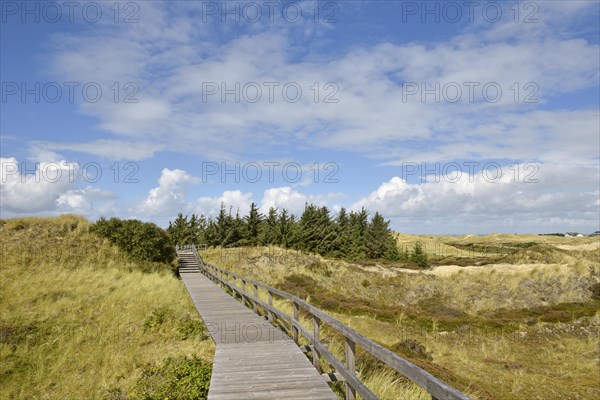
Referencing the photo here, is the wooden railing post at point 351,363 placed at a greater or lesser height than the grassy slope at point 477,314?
greater

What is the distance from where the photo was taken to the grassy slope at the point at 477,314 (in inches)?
487

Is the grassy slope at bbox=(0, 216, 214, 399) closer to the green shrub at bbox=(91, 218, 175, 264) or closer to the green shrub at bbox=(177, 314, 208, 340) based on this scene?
the green shrub at bbox=(177, 314, 208, 340)

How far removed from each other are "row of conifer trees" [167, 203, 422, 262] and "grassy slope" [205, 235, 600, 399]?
2022cm

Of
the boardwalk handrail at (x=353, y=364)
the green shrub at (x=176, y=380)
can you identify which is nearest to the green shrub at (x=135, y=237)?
the green shrub at (x=176, y=380)

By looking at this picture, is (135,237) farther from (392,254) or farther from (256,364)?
(392,254)

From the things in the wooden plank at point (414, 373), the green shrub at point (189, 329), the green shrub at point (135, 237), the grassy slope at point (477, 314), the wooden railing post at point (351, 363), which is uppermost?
the green shrub at point (135, 237)

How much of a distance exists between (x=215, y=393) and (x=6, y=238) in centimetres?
2517

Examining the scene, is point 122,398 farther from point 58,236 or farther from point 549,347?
point 58,236

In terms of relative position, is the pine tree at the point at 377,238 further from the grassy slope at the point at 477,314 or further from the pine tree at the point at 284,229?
the grassy slope at the point at 477,314

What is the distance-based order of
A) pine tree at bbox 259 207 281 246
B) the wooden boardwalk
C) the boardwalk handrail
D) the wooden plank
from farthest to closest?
pine tree at bbox 259 207 281 246
the wooden boardwalk
the boardwalk handrail
the wooden plank

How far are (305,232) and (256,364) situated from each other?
54318mm

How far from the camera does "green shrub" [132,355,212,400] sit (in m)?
6.87

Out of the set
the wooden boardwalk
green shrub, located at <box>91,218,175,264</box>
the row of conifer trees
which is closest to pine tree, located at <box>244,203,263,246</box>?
the row of conifer trees

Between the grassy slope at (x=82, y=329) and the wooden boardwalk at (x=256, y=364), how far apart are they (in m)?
0.71
